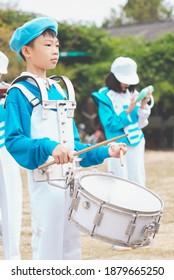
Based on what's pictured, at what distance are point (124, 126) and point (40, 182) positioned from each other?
10.7 feet

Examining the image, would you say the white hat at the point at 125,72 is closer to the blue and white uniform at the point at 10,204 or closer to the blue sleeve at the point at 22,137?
the blue and white uniform at the point at 10,204

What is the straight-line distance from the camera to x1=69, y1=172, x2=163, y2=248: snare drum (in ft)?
12.7

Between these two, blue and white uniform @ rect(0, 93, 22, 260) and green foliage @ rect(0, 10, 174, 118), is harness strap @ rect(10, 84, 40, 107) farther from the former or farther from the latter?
green foliage @ rect(0, 10, 174, 118)

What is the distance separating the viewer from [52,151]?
3.98 m

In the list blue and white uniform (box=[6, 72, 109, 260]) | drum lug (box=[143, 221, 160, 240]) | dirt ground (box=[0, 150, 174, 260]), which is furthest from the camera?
dirt ground (box=[0, 150, 174, 260])

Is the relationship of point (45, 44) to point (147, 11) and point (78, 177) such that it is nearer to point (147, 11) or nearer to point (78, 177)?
point (78, 177)

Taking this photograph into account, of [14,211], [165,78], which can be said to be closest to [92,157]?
[14,211]

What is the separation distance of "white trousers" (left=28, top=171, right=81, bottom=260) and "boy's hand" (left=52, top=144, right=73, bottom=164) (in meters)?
0.31

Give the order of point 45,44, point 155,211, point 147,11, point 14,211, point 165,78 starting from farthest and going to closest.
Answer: point 147,11, point 165,78, point 14,211, point 45,44, point 155,211

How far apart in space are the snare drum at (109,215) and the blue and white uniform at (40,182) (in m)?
0.21

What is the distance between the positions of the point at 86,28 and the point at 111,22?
2887 cm

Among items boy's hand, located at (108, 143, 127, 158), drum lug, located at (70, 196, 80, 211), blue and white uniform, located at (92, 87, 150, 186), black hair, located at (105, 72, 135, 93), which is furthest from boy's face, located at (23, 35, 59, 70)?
black hair, located at (105, 72, 135, 93)

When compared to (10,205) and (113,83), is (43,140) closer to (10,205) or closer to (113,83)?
(10,205)

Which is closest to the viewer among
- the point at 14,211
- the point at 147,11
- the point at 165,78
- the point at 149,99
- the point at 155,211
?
the point at 155,211
